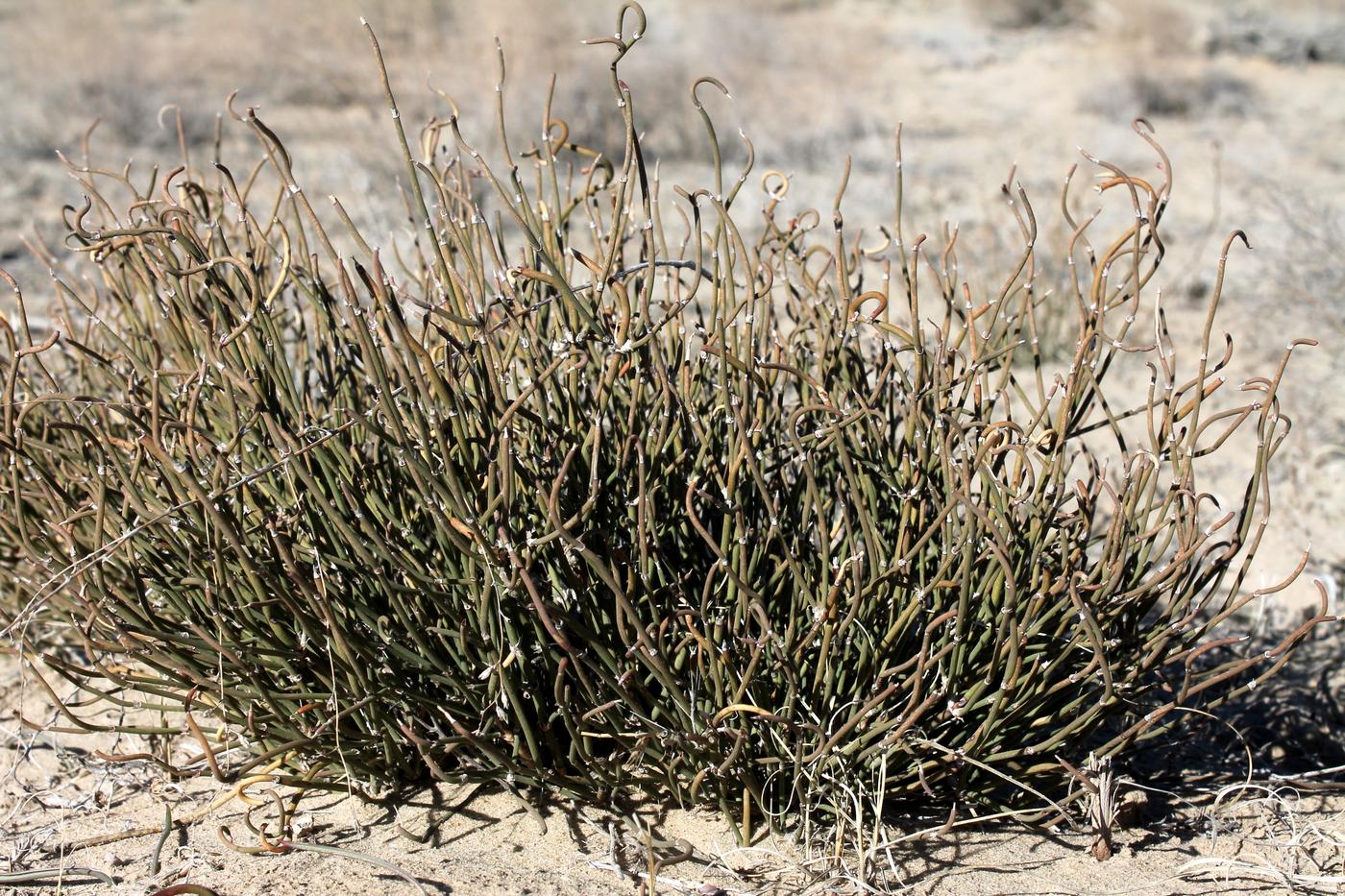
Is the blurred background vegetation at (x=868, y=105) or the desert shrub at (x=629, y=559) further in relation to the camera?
the blurred background vegetation at (x=868, y=105)

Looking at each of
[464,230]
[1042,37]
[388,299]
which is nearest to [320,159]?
[464,230]

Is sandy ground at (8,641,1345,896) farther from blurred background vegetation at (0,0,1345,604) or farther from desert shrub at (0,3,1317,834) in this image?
blurred background vegetation at (0,0,1345,604)

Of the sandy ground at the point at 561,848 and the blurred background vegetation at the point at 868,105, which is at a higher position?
the blurred background vegetation at the point at 868,105

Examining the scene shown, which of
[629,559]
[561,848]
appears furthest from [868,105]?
[561,848]

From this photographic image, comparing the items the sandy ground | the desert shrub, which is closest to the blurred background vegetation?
the sandy ground

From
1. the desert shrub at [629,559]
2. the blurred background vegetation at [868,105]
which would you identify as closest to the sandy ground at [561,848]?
the desert shrub at [629,559]

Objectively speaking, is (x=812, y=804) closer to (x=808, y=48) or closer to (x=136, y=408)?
(x=136, y=408)

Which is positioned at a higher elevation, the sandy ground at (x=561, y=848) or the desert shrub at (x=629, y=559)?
the desert shrub at (x=629, y=559)

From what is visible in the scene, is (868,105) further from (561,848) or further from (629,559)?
(561,848)

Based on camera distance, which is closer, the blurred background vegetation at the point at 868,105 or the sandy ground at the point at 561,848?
the sandy ground at the point at 561,848

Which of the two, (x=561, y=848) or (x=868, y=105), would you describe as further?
(x=868, y=105)

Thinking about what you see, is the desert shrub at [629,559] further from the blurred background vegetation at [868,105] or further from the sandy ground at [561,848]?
the blurred background vegetation at [868,105]

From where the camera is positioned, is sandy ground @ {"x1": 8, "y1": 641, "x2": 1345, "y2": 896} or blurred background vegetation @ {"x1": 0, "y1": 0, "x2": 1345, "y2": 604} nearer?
sandy ground @ {"x1": 8, "y1": 641, "x2": 1345, "y2": 896}

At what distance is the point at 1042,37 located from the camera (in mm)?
14539
